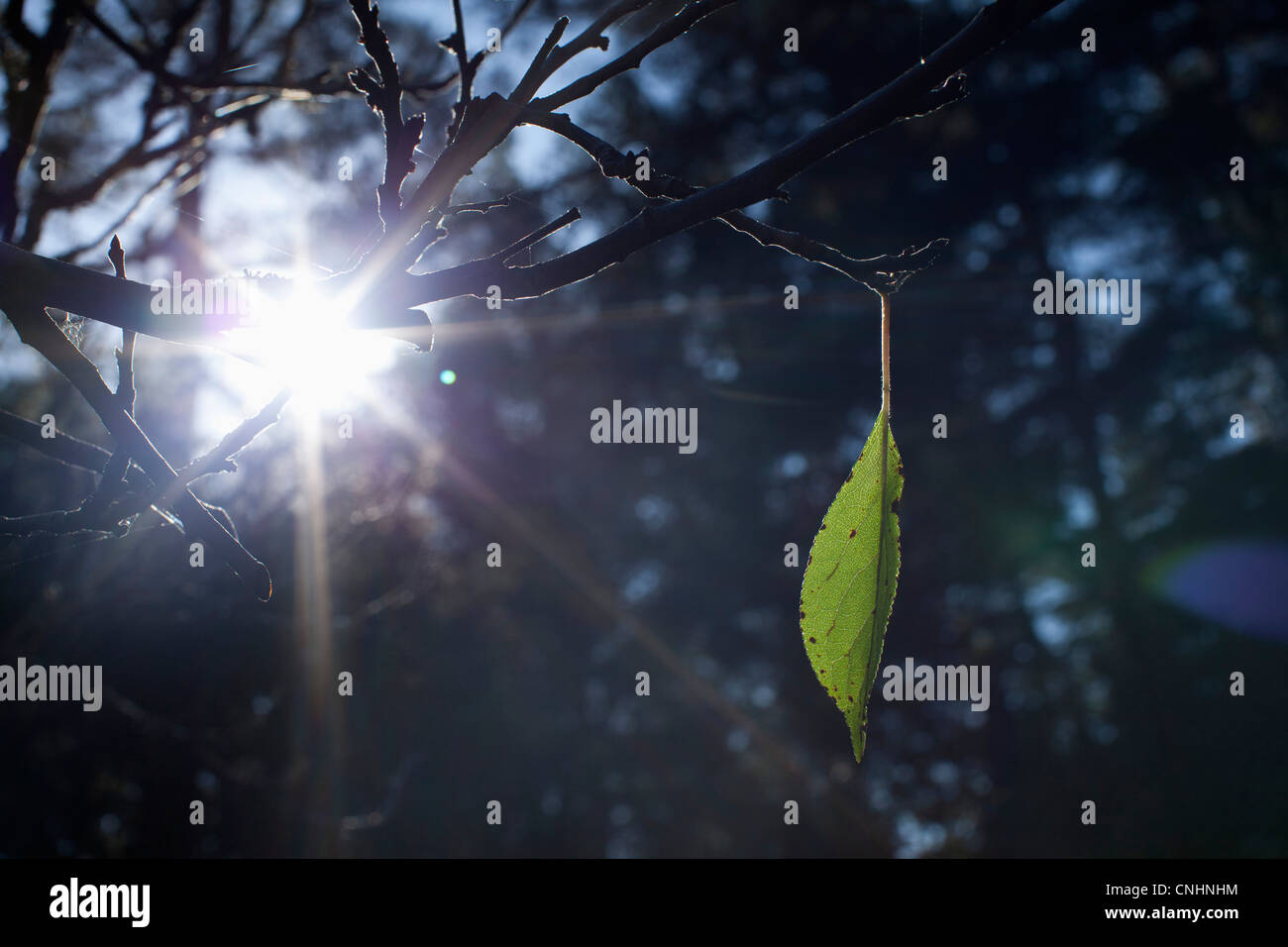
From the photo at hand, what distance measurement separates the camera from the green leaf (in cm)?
58

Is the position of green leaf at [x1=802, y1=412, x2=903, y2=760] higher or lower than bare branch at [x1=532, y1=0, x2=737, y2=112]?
lower

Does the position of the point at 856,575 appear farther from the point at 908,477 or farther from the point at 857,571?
the point at 908,477

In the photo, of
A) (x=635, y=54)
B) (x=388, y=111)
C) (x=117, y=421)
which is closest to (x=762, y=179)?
(x=635, y=54)

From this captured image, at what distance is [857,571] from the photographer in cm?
60

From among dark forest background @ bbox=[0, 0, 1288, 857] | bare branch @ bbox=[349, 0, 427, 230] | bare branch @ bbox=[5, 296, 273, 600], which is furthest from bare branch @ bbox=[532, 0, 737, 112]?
dark forest background @ bbox=[0, 0, 1288, 857]

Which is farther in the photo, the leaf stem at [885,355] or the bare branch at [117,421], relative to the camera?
the bare branch at [117,421]

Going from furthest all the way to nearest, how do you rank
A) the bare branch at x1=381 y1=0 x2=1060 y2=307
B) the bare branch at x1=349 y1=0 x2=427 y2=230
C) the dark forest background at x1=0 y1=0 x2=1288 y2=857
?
the dark forest background at x1=0 y1=0 x2=1288 y2=857 → the bare branch at x1=349 y1=0 x2=427 y2=230 → the bare branch at x1=381 y1=0 x2=1060 y2=307

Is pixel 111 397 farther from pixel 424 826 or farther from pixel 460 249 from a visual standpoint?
pixel 460 249

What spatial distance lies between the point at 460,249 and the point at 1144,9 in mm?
7436

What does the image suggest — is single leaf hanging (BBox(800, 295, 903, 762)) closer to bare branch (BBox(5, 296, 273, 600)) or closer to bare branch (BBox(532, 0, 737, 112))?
bare branch (BBox(532, 0, 737, 112))

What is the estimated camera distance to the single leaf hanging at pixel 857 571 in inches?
22.8

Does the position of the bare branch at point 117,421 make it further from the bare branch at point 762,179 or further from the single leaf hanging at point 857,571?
the single leaf hanging at point 857,571

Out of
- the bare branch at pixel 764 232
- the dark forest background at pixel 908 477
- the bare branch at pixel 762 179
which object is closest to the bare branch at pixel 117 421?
the bare branch at pixel 762 179

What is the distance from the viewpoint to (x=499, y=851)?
21.7 feet
